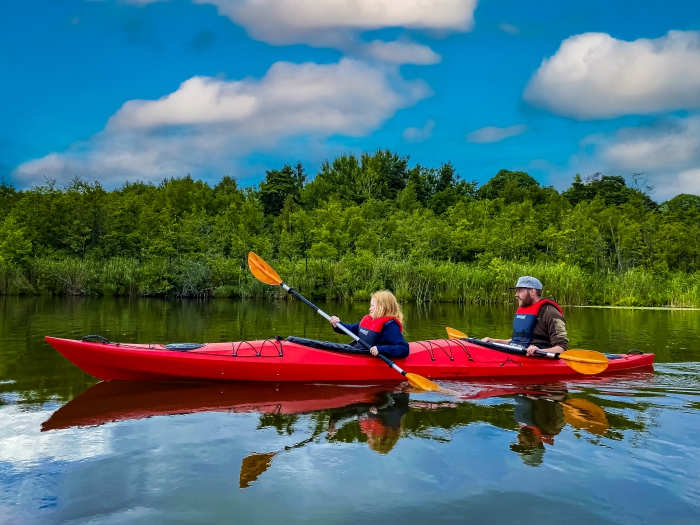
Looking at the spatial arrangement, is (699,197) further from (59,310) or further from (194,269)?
(59,310)

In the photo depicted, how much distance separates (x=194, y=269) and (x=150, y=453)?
2335 cm

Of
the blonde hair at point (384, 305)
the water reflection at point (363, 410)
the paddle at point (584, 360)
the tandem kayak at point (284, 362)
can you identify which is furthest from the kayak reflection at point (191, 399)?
the paddle at point (584, 360)

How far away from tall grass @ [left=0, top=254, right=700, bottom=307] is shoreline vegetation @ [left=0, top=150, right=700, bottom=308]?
0.20 feet

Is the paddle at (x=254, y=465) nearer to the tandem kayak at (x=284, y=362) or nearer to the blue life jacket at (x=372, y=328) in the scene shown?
the tandem kayak at (x=284, y=362)

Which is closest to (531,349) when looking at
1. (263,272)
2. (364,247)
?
(263,272)

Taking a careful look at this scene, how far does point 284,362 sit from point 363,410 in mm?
1258

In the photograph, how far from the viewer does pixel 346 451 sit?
14.5 ft

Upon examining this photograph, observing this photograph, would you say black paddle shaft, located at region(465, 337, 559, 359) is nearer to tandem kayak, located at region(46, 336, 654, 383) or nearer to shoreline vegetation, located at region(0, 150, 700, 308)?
tandem kayak, located at region(46, 336, 654, 383)

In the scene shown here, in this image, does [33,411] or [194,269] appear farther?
[194,269]

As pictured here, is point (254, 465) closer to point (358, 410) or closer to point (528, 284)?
point (358, 410)

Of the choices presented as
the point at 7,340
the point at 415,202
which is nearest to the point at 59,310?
the point at 7,340

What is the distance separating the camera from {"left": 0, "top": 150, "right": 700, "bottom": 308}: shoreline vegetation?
24391 millimetres

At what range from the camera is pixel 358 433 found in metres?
4.96

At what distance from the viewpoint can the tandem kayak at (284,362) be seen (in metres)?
6.27
